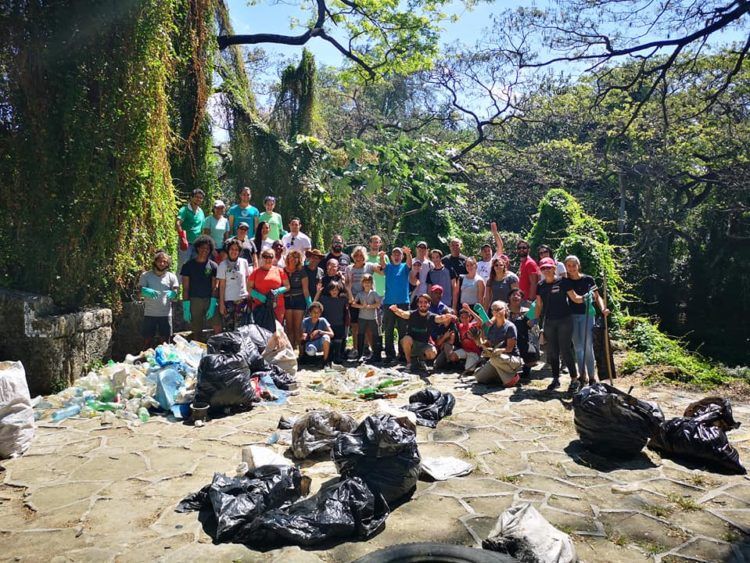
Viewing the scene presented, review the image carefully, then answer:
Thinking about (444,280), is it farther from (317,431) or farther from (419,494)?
(419,494)

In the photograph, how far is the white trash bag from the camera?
548 centimetres

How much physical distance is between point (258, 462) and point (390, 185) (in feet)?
33.7

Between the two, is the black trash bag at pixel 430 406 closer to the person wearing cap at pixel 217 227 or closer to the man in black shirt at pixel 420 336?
A: the man in black shirt at pixel 420 336

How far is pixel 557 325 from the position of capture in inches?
308

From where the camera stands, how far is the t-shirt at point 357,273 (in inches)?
385

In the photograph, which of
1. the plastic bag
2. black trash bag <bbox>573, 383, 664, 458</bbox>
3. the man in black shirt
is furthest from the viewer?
the man in black shirt

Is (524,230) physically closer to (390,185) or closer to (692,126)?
(692,126)

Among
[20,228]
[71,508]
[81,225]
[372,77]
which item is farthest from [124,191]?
[372,77]

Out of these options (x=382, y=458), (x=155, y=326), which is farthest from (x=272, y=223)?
(x=382, y=458)

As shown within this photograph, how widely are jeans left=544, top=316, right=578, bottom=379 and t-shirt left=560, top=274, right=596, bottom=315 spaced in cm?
16

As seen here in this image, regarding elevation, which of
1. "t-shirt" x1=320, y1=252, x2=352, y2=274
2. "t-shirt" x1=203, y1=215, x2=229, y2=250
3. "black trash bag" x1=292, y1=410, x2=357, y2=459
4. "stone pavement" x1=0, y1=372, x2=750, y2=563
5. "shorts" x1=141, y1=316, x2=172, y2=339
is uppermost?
"t-shirt" x1=203, y1=215, x2=229, y2=250

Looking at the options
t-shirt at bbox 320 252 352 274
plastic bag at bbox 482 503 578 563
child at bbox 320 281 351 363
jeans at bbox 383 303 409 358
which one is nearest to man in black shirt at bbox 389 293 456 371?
jeans at bbox 383 303 409 358

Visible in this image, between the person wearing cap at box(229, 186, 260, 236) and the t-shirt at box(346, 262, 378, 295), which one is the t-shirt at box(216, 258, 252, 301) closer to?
the person wearing cap at box(229, 186, 260, 236)

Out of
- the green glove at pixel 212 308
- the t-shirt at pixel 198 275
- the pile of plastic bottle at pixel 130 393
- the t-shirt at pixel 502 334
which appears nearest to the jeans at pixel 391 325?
the t-shirt at pixel 502 334
